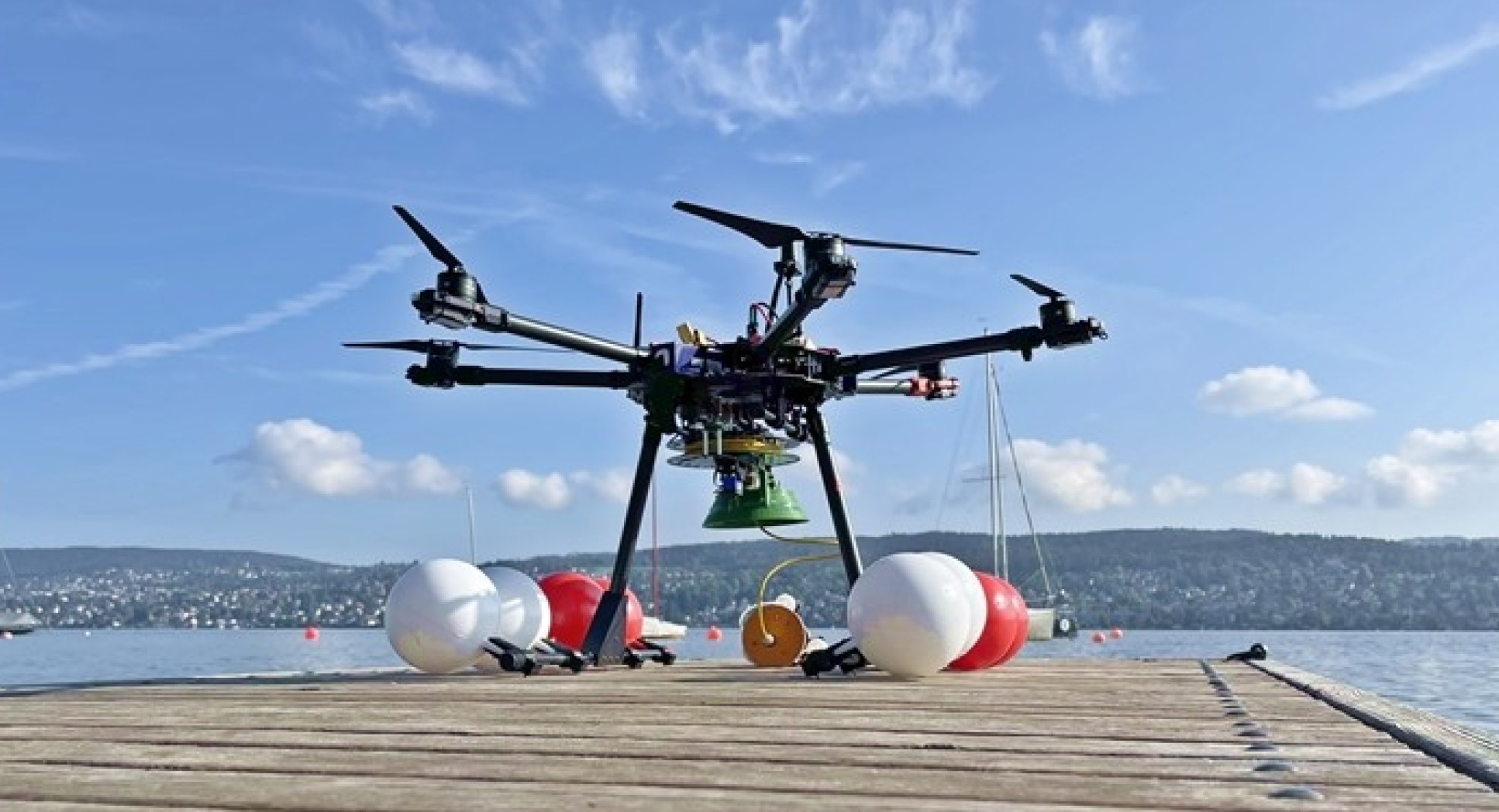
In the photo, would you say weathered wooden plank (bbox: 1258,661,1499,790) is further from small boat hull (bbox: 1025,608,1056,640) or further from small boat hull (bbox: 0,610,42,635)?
small boat hull (bbox: 0,610,42,635)

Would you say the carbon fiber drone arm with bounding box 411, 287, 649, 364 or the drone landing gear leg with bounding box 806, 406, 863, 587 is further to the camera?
the drone landing gear leg with bounding box 806, 406, 863, 587

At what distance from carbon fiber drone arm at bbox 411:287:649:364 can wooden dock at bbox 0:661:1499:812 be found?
4346mm

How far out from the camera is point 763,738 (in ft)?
27.6

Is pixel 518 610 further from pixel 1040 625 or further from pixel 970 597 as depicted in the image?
pixel 1040 625

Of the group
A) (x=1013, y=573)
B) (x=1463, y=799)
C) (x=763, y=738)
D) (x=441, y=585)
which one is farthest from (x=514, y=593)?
(x=1013, y=573)

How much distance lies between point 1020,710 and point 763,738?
314 centimetres

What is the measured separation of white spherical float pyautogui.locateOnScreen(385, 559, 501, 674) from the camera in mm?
16656

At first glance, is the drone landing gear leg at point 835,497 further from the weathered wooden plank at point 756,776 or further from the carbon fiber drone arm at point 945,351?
the weathered wooden plank at point 756,776

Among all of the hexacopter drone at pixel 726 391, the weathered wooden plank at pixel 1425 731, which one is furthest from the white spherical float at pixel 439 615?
the weathered wooden plank at pixel 1425 731

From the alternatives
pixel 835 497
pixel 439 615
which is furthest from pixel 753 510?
pixel 439 615

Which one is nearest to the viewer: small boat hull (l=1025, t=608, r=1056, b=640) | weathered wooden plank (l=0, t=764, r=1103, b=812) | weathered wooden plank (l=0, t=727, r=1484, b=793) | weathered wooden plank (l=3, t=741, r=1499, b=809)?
weathered wooden plank (l=0, t=764, r=1103, b=812)

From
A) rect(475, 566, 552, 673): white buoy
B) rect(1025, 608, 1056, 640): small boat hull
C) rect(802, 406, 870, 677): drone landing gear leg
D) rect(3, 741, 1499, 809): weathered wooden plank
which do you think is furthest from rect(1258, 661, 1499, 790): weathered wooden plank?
rect(1025, 608, 1056, 640): small boat hull

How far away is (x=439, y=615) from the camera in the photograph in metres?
16.6

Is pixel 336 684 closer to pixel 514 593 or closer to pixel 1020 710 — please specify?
pixel 514 593
